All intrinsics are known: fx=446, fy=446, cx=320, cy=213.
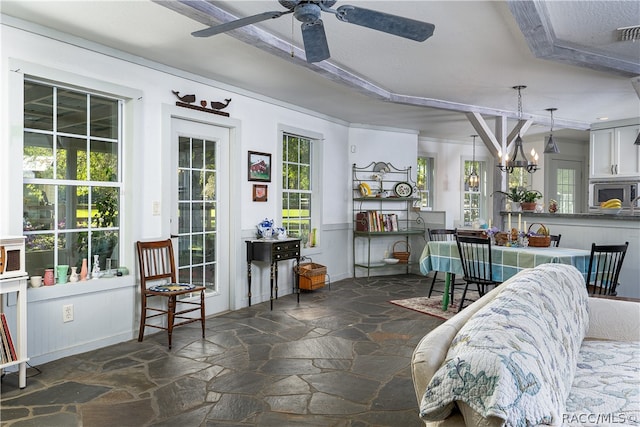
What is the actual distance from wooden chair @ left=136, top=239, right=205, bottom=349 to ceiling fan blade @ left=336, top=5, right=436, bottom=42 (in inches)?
104

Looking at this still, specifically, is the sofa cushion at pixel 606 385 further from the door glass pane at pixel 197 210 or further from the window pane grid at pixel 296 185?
the window pane grid at pixel 296 185

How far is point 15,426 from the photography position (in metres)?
2.44

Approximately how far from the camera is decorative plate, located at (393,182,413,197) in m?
7.61

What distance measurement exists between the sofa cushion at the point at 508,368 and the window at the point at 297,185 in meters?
4.51

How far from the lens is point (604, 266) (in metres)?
3.73

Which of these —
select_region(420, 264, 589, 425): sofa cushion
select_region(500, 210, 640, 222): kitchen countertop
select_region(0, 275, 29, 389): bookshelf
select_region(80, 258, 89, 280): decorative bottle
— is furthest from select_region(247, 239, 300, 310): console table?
select_region(420, 264, 589, 425): sofa cushion

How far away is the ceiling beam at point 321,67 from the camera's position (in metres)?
2.96

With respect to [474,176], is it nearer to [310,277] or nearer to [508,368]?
[310,277]

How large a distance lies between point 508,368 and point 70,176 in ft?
11.9

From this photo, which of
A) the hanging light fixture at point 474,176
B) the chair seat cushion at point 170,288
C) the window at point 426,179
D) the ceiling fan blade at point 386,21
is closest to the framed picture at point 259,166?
the chair seat cushion at point 170,288

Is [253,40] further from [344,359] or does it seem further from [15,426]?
[15,426]

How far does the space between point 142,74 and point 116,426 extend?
118 inches

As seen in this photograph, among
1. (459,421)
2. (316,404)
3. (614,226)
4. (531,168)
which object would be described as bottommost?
(316,404)

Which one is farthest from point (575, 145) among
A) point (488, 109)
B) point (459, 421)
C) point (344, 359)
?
point (459, 421)
